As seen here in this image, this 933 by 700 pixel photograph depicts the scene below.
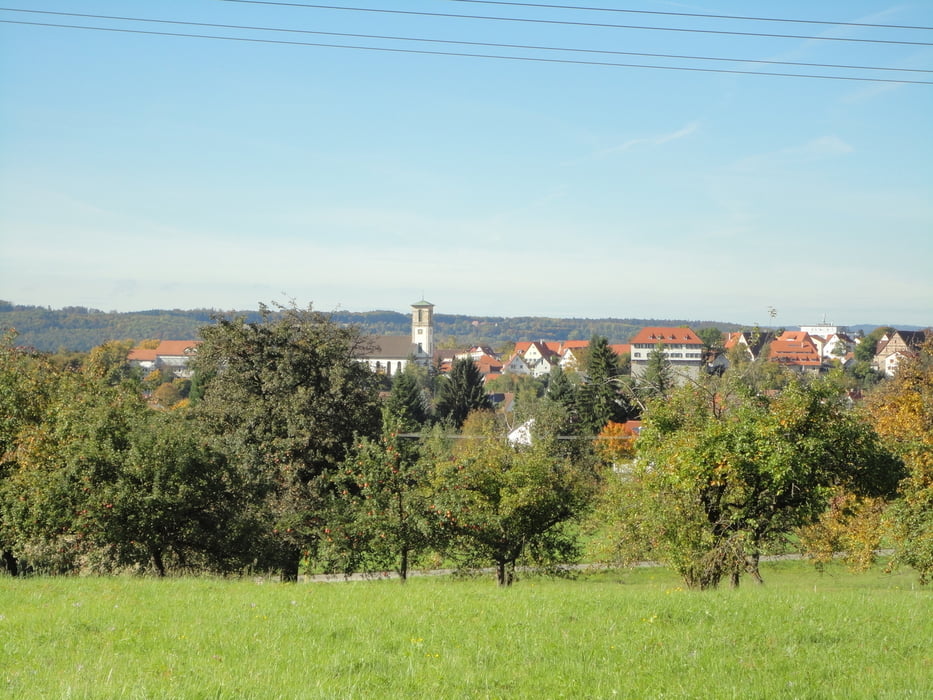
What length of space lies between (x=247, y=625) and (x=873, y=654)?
7661 mm

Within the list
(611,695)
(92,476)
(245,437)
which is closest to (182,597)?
(92,476)

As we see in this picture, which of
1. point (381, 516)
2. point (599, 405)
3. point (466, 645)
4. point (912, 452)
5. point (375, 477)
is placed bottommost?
point (599, 405)

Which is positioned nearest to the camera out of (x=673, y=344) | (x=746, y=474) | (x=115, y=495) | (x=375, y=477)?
(x=746, y=474)

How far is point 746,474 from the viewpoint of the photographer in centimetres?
1611

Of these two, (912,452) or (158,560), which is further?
(912,452)

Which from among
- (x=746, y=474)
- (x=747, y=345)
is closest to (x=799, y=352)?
(x=747, y=345)

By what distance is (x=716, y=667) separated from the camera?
8.70 m

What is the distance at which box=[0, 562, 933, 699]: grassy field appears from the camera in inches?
318

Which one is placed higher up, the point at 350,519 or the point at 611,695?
the point at 611,695

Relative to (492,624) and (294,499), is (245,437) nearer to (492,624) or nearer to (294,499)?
(294,499)

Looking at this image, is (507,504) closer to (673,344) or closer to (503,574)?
(503,574)

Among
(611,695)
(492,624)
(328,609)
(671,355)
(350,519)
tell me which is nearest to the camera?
(611,695)

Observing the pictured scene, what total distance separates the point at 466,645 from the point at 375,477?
11.9 metres

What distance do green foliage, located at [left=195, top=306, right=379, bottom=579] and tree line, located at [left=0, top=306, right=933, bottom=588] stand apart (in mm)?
66
